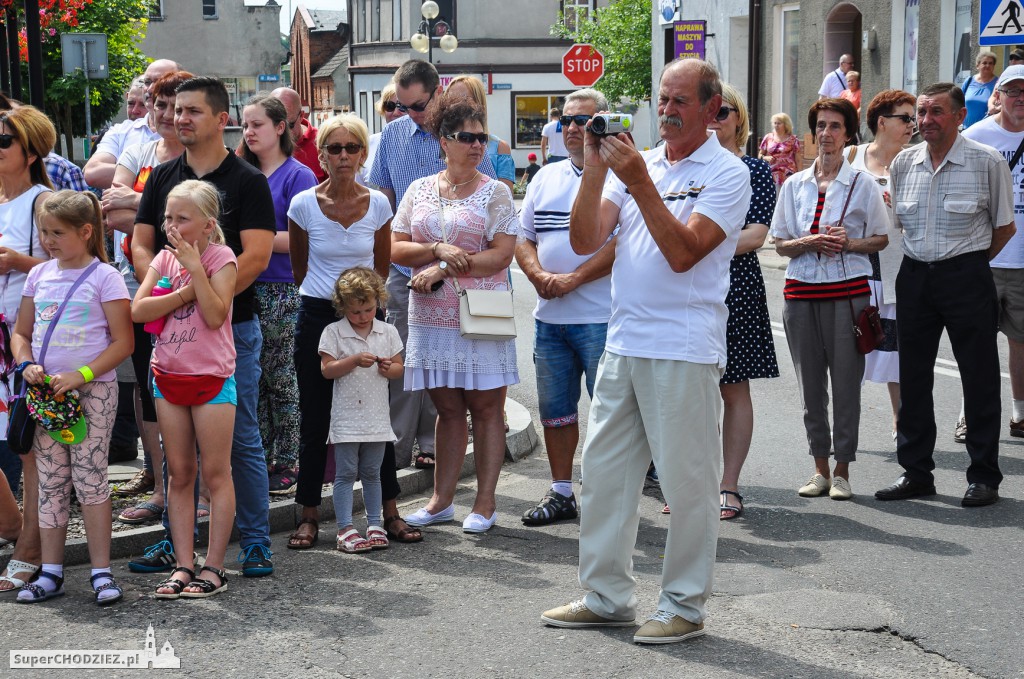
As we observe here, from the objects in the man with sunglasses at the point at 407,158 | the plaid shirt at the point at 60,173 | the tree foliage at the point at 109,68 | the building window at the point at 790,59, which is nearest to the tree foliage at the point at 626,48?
the tree foliage at the point at 109,68

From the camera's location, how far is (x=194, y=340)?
18.3ft

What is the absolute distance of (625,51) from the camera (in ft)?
141

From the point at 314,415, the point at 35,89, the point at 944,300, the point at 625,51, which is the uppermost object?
the point at 625,51

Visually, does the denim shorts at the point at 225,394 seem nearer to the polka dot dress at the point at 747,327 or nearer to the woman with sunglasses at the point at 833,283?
the polka dot dress at the point at 747,327

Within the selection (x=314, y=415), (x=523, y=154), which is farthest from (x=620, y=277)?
(x=523, y=154)

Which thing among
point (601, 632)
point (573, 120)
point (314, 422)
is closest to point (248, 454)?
point (314, 422)

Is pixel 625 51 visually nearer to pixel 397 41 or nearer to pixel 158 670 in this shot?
pixel 397 41

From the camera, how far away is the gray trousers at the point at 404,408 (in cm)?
746

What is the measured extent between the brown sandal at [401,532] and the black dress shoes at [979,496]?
283 centimetres

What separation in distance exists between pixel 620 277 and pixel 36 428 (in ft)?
8.43

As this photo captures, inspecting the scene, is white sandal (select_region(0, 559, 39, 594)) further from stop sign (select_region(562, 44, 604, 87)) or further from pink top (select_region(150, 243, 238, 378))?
stop sign (select_region(562, 44, 604, 87))

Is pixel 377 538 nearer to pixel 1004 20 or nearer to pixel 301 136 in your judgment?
pixel 301 136

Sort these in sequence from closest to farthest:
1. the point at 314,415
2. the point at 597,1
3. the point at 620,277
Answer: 1. the point at 620,277
2. the point at 314,415
3. the point at 597,1

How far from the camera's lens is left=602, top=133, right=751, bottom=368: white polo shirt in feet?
16.1
